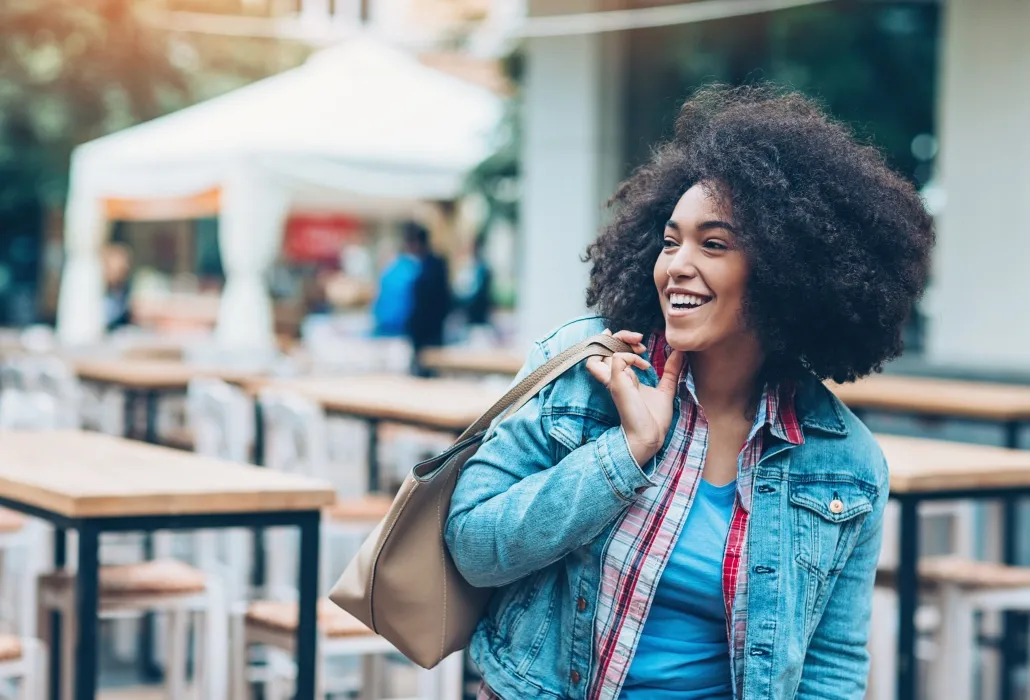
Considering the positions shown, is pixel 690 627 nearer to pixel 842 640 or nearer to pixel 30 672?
pixel 842 640

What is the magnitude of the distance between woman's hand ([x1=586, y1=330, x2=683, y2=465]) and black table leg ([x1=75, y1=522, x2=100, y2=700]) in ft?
5.60

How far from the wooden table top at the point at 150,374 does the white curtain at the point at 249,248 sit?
7.92ft

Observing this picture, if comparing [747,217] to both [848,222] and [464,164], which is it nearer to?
[848,222]

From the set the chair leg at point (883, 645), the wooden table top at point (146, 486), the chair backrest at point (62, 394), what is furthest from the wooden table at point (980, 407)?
the chair backrest at point (62, 394)

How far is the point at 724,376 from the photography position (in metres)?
2.43

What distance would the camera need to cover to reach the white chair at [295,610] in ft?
14.1

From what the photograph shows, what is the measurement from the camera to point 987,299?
8.71 m

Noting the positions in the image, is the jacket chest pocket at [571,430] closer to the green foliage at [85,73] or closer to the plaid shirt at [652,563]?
the plaid shirt at [652,563]

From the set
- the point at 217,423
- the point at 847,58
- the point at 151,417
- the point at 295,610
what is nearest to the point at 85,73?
the point at 151,417

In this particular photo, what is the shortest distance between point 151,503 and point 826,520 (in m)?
1.82

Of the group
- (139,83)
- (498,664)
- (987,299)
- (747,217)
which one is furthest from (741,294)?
(139,83)

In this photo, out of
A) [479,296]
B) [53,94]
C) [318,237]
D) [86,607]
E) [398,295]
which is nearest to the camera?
[86,607]

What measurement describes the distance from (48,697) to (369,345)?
755 centimetres

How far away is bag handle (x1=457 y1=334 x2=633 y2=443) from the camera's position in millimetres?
2262
